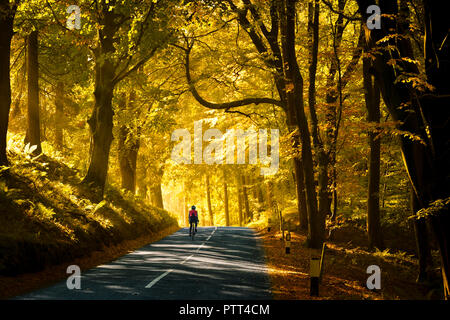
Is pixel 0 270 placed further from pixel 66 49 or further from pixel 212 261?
pixel 66 49

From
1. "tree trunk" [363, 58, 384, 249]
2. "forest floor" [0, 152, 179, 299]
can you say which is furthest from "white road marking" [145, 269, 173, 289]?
"tree trunk" [363, 58, 384, 249]

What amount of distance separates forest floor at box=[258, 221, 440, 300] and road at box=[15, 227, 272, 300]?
554 millimetres

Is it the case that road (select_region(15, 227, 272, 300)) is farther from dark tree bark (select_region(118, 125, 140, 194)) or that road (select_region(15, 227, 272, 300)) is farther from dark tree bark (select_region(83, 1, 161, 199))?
dark tree bark (select_region(118, 125, 140, 194))

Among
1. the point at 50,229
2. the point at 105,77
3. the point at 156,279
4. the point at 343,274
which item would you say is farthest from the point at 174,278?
the point at 105,77

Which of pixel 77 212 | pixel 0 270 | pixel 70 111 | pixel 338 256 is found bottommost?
pixel 338 256

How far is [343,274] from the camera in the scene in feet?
44.5

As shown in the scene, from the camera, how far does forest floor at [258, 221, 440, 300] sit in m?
10.2

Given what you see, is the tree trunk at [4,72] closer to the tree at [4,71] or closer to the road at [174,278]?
the tree at [4,71]

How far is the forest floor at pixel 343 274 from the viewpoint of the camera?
33.6 ft

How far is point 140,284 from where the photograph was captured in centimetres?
1016

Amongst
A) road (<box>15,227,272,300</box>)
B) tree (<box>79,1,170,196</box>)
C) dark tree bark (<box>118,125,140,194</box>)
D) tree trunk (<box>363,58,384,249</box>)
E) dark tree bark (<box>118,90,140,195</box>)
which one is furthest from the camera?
dark tree bark (<box>118,125,140,194</box>)
